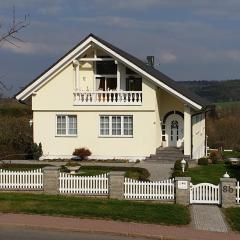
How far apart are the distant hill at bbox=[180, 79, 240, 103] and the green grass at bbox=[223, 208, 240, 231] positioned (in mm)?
83299

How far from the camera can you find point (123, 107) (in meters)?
32.8

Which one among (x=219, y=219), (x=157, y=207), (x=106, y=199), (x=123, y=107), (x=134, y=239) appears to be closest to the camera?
(x=134, y=239)

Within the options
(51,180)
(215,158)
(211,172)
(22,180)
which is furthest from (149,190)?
(215,158)

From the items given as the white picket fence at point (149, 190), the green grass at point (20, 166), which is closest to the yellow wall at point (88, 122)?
the green grass at point (20, 166)

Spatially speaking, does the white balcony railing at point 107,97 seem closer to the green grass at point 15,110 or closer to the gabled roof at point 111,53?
the gabled roof at point 111,53

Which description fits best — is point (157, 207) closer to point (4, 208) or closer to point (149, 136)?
point (4, 208)

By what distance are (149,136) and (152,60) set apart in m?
17.1

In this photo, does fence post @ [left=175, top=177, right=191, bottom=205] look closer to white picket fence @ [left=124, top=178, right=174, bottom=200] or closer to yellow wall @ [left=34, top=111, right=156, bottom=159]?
white picket fence @ [left=124, top=178, right=174, bottom=200]

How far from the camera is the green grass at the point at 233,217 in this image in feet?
52.9

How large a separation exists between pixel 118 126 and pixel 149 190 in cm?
1382

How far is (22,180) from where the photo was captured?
21.2 meters

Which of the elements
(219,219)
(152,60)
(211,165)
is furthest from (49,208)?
(152,60)

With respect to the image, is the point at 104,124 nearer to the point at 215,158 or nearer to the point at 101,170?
the point at 101,170

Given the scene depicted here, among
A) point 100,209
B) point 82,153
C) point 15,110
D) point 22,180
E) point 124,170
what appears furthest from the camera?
point 15,110
